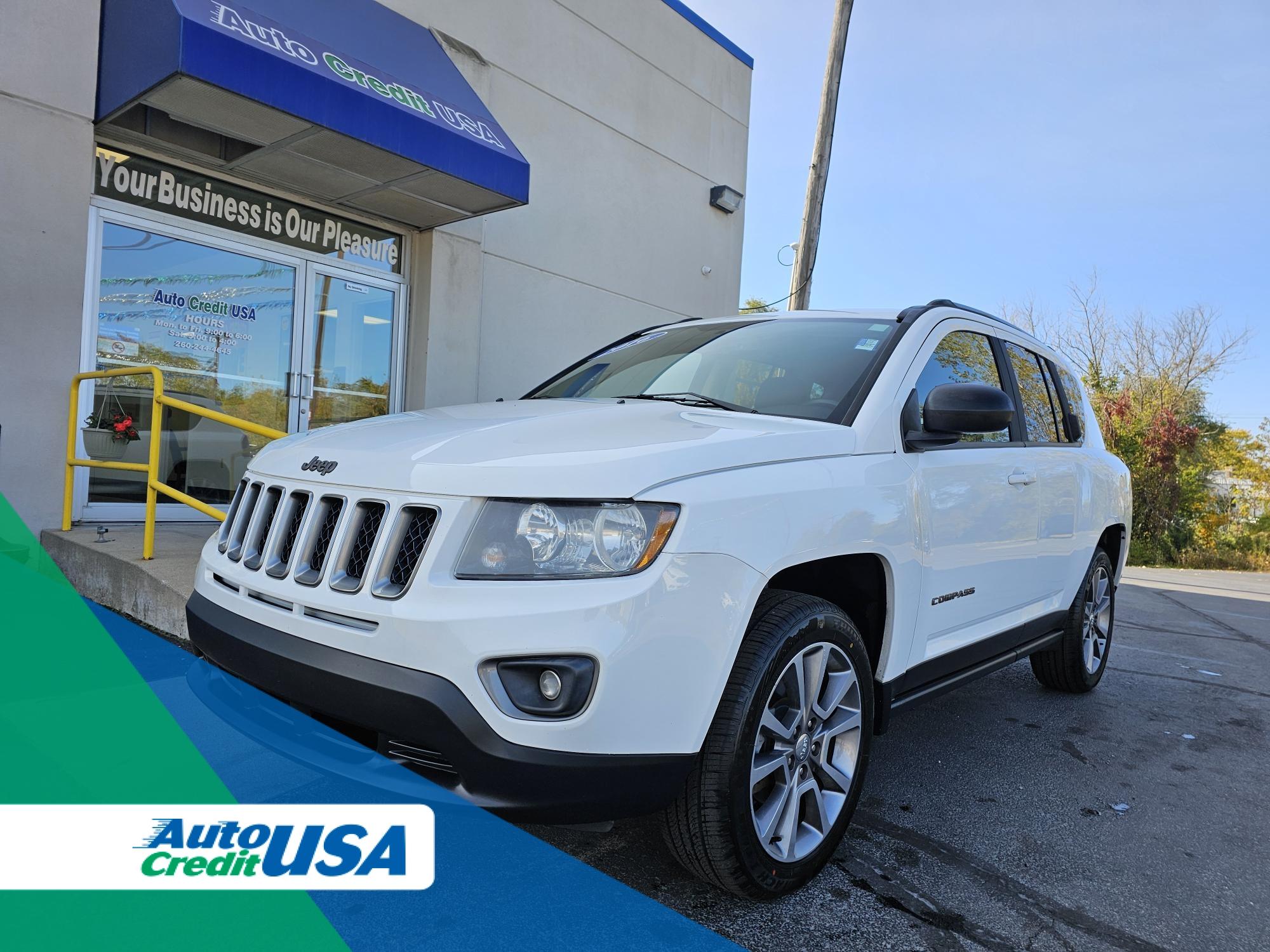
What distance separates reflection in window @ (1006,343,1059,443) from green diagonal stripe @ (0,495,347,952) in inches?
137

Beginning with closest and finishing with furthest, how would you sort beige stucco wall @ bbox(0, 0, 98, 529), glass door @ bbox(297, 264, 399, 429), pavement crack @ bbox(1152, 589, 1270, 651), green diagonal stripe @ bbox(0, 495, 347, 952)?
green diagonal stripe @ bbox(0, 495, 347, 952), beige stucco wall @ bbox(0, 0, 98, 529), pavement crack @ bbox(1152, 589, 1270, 651), glass door @ bbox(297, 264, 399, 429)

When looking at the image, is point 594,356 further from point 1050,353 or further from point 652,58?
point 652,58

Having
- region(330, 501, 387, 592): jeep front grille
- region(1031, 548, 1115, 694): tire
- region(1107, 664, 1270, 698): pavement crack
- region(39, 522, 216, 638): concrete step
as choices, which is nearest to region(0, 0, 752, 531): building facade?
region(39, 522, 216, 638): concrete step

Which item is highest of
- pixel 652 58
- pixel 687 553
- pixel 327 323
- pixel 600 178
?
pixel 652 58

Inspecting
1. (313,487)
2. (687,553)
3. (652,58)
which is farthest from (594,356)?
(652,58)

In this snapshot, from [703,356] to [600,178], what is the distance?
24.5 feet

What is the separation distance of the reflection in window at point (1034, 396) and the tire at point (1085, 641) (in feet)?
2.85

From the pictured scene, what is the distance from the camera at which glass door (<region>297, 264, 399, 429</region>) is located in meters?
A: 7.96

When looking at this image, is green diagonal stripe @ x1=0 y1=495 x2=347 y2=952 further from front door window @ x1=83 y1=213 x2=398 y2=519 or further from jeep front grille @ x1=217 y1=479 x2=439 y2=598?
front door window @ x1=83 y1=213 x2=398 y2=519

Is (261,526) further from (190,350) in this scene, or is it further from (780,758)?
(190,350)

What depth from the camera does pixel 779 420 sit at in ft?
9.14

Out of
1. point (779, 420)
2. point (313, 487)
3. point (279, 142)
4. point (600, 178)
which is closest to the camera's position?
point (313, 487)

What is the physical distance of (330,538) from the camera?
90.1 inches

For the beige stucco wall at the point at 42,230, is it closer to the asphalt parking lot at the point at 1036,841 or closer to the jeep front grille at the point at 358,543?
the jeep front grille at the point at 358,543
